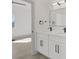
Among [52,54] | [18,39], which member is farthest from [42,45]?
[18,39]

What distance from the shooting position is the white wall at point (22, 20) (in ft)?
12.6

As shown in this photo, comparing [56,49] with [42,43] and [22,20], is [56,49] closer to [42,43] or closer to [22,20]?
[42,43]

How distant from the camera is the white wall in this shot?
3854mm

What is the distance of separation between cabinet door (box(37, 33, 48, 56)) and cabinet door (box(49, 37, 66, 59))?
210 millimetres

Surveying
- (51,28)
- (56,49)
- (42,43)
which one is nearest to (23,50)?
(42,43)

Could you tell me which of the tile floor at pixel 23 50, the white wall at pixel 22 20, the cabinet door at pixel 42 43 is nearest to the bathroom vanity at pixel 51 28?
the cabinet door at pixel 42 43

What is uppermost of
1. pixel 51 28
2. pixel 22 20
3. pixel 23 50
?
pixel 22 20

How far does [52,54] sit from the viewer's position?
2629 mm

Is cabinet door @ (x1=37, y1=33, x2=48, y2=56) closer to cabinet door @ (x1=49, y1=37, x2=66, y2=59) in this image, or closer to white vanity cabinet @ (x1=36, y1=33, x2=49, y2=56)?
white vanity cabinet @ (x1=36, y1=33, x2=49, y2=56)

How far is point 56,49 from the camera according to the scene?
97.0 inches
